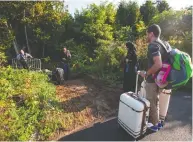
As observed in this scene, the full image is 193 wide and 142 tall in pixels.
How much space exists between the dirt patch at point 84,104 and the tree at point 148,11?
11.5m

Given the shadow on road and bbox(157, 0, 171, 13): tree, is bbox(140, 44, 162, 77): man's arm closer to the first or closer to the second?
the shadow on road

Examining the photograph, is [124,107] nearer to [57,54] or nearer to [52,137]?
[52,137]

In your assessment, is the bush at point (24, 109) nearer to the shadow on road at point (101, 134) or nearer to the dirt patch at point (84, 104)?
the dirt patch at point (84, 104)

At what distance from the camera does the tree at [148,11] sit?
59.8ft

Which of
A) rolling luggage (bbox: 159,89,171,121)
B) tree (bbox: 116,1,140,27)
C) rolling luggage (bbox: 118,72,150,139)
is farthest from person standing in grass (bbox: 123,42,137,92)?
tree (bbox: 116,1,140,27)

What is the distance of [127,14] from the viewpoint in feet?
57.3

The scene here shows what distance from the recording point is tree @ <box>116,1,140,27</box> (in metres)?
17.3

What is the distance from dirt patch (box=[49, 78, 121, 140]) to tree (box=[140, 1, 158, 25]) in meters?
11.5

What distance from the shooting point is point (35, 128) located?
487 cm

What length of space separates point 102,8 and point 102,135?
1254cm

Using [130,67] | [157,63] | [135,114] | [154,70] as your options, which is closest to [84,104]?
[130,67]

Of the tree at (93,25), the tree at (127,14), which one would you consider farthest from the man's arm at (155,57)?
the tree at (127,14)

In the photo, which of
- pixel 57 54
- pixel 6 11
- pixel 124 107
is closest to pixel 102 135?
pixel 124 107

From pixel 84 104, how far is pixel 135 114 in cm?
204
